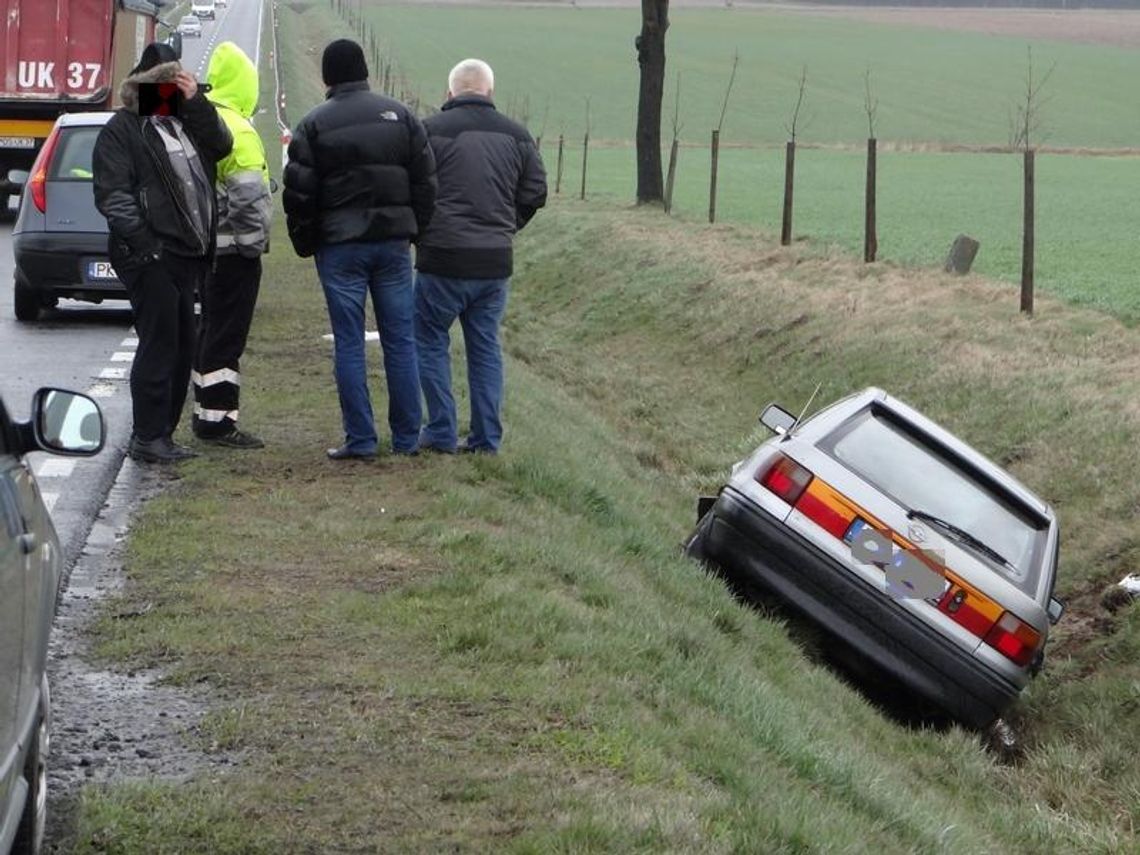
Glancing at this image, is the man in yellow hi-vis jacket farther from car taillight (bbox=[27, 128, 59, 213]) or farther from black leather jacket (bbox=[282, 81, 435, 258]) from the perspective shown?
car taillight (bbox=[27, 128, 59, 213])

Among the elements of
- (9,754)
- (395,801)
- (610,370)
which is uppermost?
(9,754)

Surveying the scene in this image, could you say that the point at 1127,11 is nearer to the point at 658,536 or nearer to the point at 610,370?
the point at 610,370

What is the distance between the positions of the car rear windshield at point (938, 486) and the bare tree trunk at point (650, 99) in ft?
81.3

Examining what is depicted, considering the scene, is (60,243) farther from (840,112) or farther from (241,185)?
(840,112)

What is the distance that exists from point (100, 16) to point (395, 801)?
80.1ft

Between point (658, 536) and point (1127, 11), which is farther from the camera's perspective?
point (1127, 11)

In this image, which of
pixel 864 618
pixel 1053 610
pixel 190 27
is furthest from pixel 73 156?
pixel 190 27

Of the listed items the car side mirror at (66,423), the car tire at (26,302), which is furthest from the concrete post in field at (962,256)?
the car side mirror at (66,423)

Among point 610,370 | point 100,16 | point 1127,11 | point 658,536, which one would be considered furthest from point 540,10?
point 658,536

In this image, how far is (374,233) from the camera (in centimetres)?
991

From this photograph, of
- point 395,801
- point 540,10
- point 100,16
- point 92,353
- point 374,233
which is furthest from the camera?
point 540,10

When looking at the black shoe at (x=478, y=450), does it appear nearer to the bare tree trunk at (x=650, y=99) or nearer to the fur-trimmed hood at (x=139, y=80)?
the fur-trimmed hood at (x=139, y=80)

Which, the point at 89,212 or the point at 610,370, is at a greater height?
the point at 89,212

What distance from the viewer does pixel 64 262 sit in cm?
1587
